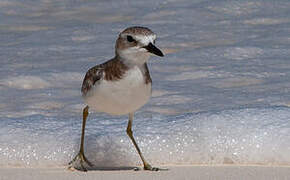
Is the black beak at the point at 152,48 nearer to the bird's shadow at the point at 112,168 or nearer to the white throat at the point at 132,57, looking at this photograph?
the white throat at the point at 132,57

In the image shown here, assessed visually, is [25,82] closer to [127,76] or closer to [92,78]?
Answer: [92,78]

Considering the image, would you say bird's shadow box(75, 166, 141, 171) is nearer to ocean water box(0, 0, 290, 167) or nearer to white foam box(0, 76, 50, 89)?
ocean water box(0, 0, 290, 167)

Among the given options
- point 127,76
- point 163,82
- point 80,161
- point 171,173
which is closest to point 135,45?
point 127,76

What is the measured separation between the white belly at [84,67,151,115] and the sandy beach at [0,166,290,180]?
39cm

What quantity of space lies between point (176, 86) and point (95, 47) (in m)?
1.82

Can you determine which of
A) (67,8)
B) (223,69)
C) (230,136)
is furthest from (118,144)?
(67,8)

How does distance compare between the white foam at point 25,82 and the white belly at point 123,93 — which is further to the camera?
the white foam at point 25,82

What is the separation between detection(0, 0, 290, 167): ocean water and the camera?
5312 mm

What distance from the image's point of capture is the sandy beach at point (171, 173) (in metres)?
4.72

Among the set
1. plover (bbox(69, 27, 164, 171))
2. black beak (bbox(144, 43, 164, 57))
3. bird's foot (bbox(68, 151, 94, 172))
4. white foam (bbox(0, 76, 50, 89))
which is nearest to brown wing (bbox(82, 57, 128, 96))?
plover (bbox(69, 27, 164, 171))

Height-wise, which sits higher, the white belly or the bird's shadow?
the white belly

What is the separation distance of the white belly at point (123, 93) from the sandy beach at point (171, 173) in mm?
390

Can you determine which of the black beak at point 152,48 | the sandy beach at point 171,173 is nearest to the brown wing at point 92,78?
the black beak at point 152,48

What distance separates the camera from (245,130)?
5.43 meters
